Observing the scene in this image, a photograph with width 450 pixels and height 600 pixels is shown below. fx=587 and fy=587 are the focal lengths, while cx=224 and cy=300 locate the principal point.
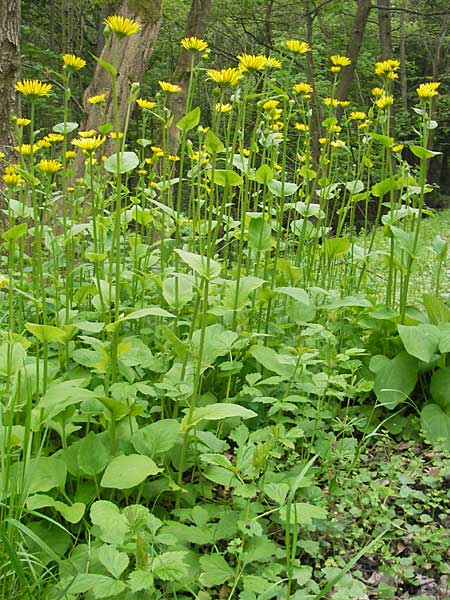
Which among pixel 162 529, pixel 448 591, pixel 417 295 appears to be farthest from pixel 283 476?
pixel 417 295

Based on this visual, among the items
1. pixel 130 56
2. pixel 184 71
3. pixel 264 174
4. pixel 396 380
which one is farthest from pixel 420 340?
pixel 184 71

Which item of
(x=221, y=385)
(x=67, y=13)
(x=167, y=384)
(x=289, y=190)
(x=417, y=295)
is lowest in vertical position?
(x=417, y=295)

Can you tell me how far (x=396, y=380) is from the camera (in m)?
2.16

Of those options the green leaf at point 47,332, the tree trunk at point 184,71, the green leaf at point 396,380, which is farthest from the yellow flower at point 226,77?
the tree trunk at point 184,71

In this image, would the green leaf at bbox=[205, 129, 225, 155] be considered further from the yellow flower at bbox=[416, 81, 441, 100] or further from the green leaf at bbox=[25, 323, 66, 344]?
the yellow flower at bbox=[416, 81, 441, 100]

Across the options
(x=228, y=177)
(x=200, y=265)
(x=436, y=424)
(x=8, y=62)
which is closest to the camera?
(x=200, y=265)

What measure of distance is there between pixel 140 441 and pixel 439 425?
3.44 feet

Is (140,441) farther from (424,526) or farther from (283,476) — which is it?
(424,526)

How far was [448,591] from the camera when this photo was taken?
154 cm

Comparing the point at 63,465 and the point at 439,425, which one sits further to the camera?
the point at 439,425

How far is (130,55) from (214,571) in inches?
175

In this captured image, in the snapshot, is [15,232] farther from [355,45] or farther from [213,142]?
[355,45]

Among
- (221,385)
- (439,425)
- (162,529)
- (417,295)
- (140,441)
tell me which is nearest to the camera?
(162,529)

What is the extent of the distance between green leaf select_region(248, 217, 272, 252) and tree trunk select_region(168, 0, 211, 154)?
4362 mm
